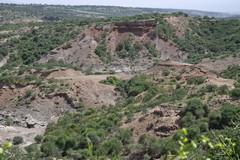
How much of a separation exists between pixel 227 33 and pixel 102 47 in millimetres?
Answer: 23212

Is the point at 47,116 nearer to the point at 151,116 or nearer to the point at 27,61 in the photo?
the point at 151,116

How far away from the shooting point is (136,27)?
246ft

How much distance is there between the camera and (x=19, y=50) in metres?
74.9

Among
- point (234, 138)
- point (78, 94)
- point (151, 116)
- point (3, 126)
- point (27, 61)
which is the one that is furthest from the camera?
point (27, 61)

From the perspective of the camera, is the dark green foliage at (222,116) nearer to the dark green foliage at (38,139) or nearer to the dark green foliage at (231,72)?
the dark green foliage at (38,139)

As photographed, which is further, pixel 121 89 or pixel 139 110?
pixel 121 89

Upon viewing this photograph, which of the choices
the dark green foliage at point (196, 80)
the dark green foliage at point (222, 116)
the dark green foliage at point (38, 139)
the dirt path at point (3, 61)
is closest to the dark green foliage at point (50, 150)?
the dark green foliage at point (38, 139)

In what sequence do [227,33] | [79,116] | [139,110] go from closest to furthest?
[139,110], [79,116], [227,33]

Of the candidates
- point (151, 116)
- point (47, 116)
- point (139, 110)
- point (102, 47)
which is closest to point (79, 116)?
point (47, 116)

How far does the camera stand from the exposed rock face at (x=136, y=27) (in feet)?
246

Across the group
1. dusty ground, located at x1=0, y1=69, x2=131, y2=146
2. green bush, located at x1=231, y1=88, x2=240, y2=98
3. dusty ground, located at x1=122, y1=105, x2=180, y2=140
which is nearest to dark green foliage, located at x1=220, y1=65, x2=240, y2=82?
dusty ground, located at x1=0, y1=69, x2=131, y2=146

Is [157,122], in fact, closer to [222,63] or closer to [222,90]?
[222,90]

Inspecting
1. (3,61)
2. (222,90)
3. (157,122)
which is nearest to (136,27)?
(3,61)

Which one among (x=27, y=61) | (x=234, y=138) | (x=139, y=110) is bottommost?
(x=27, y=61)
